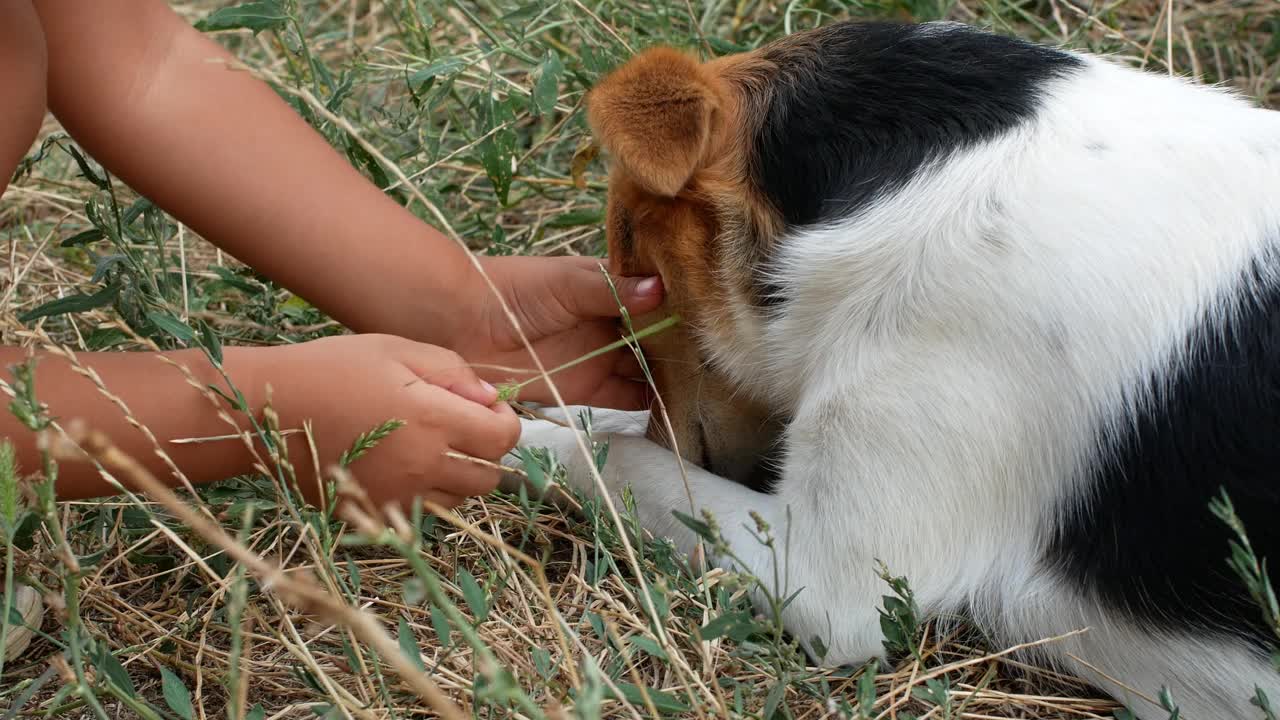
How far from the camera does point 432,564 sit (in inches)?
91.7

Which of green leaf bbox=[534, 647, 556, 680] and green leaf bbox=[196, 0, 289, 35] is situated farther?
green leaf bbox=[196, 0, 289, 35]

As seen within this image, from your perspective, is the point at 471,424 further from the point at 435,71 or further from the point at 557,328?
the point at 435,71

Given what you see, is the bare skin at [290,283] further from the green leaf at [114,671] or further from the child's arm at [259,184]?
the green leaf at [114,671]

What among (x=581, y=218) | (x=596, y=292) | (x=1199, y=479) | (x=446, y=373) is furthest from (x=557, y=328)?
(x=1199, y=479)

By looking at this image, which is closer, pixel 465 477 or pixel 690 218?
pixel 465 477

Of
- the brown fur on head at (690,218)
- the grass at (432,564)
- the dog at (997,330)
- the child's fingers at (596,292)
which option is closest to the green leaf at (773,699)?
the grass at (432,564)

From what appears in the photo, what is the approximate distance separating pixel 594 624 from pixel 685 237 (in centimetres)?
83

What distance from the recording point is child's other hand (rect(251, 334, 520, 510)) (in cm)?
196

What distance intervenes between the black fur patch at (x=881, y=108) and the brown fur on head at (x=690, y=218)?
0.08 metres

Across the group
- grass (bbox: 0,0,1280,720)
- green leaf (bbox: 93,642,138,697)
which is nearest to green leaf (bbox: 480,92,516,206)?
grass (bbox: 0,0,1280,720)

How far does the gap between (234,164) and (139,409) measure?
1.91ft

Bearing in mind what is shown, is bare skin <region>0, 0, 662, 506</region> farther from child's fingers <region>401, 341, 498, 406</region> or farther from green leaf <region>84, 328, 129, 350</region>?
green leaf <region>84, 328, 129, 350</region>

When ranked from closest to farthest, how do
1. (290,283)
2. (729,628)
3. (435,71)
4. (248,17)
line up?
(729,628), (290,283), (248,17), (435,71)

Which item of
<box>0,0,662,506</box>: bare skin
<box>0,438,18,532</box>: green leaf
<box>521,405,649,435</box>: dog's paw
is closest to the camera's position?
<box>0,438,18,532</box>: green leaf
